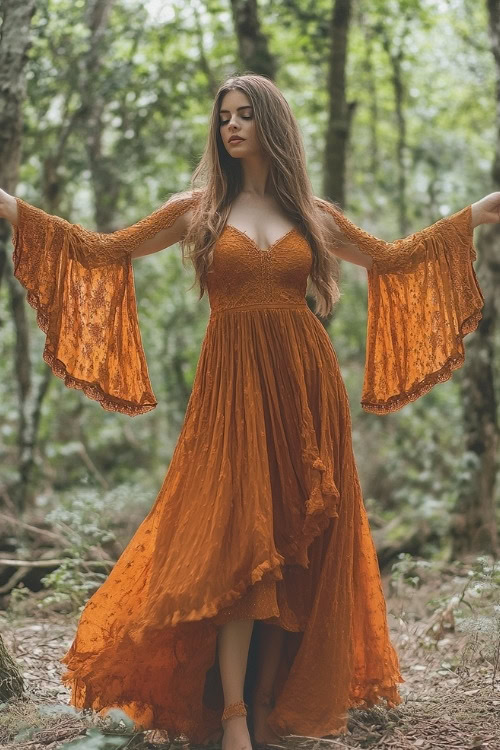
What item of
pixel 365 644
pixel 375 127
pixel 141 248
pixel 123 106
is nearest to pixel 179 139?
pixel 123 106

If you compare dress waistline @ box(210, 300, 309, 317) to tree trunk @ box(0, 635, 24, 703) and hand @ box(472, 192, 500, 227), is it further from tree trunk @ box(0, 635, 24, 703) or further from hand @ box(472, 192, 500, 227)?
tree trunk @ box(0, 635, 24, 703)

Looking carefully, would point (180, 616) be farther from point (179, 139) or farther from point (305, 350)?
point (179, 139)

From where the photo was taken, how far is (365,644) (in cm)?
328

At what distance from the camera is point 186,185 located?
4566 mm

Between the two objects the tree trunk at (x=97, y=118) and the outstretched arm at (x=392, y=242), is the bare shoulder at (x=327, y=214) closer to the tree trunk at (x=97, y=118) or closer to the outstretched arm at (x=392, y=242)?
the outstretched arm at (x=392, y=242)

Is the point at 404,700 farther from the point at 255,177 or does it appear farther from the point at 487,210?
the point at 255,177

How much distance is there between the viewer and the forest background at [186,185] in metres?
5.41

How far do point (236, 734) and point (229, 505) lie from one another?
72 centimetres

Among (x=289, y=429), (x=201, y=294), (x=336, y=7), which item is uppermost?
(x=336, y=7)

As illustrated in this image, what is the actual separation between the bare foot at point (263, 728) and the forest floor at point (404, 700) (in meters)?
0.08

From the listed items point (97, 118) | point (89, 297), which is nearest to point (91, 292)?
point (89, 297)

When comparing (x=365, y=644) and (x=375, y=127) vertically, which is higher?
(x=375, y=127)

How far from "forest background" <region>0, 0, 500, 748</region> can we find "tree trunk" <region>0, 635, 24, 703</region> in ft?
2.91

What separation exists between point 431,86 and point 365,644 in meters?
9.40
